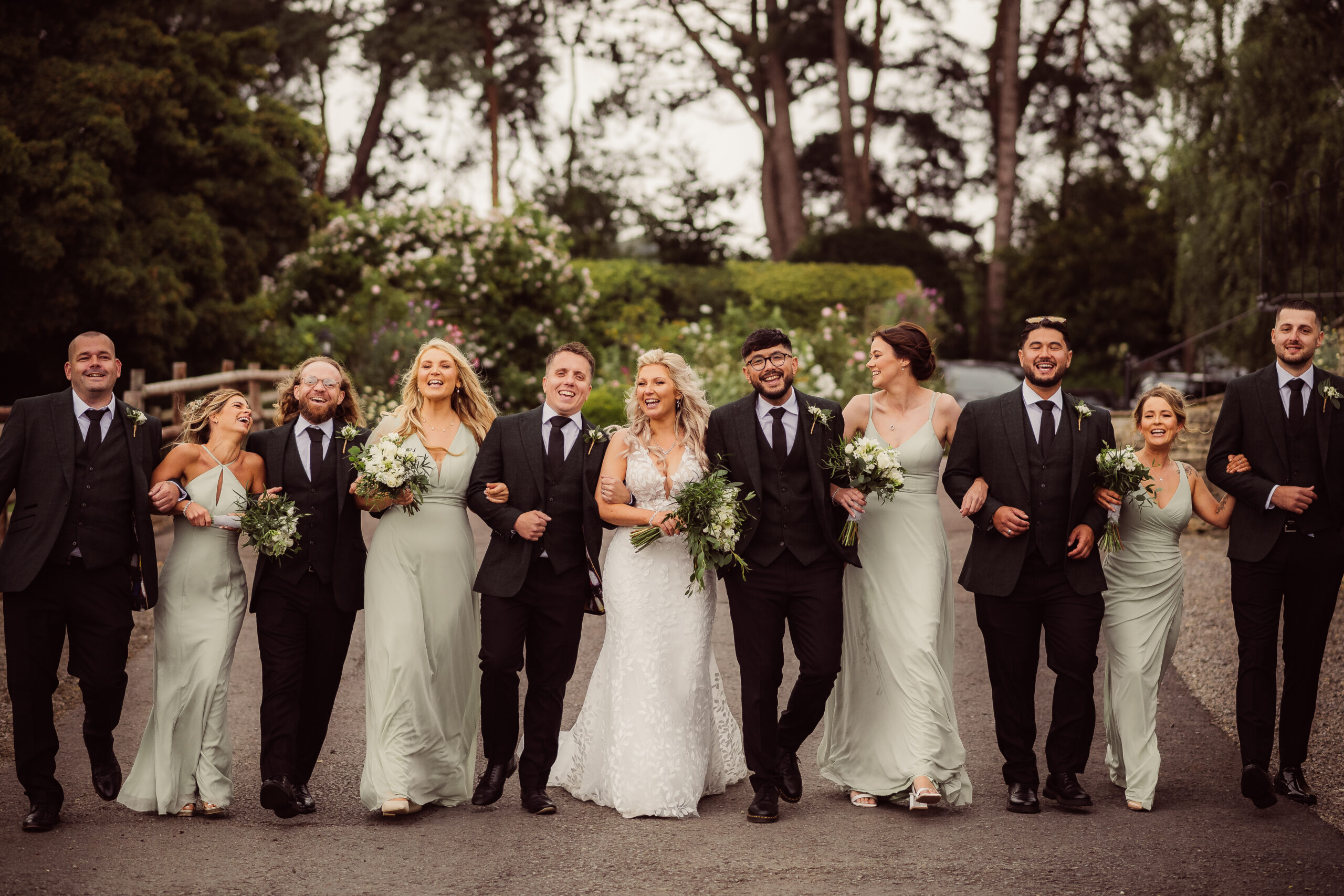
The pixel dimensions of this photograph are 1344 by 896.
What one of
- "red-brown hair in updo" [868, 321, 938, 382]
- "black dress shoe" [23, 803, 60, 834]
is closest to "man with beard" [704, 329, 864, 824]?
"red-brown hair in updo" [868, 321, 938, 382]

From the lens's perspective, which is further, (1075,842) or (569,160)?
(569,160)

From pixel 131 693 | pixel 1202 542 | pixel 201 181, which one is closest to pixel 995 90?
pixel 201 181

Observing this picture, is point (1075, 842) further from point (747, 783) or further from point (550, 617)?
point (550, 617)

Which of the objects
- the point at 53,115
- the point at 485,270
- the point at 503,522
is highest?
the point at 53,115

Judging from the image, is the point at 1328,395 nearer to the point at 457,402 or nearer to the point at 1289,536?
the point at 1289,536

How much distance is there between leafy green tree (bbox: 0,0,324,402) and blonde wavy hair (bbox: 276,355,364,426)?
467 inches

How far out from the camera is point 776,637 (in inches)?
225

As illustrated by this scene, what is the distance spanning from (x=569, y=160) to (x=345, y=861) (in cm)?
3046

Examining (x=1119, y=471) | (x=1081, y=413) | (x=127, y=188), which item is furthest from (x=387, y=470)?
(x=127, y=188)

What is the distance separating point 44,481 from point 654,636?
264 cm

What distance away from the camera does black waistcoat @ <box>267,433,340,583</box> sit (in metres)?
5.78

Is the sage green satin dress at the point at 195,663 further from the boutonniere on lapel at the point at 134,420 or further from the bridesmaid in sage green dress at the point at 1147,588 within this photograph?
the bridesmaid in sage green dress at the point at 1147,588

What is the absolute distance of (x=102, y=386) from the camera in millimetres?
5793

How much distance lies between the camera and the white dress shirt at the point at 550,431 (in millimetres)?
5918
